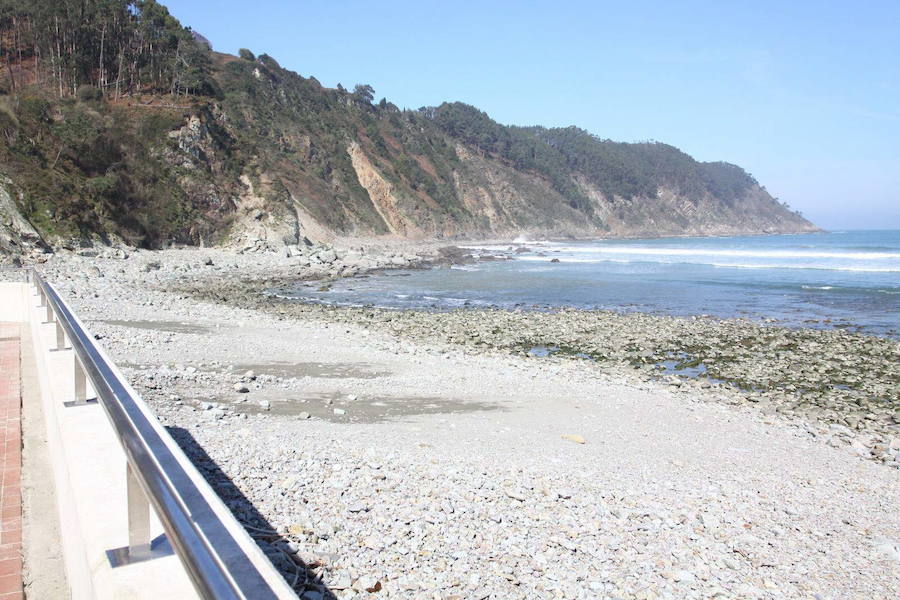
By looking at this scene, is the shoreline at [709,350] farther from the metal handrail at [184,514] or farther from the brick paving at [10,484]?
the brick paving at [10,484]

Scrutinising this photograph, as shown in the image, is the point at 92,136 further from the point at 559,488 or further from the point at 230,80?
the point at 559,488

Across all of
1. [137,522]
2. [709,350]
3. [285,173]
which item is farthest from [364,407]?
[285,173]

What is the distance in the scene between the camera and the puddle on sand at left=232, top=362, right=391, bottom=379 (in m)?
11.7

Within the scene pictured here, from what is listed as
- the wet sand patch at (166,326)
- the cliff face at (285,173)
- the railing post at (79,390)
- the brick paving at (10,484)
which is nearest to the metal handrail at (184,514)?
the brick paving at (10,484)

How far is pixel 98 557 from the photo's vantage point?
2477mm

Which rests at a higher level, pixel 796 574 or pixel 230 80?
pixel 230 80

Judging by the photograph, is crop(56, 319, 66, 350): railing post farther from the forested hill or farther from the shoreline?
the forested hill

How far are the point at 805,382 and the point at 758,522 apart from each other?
9.09 meters

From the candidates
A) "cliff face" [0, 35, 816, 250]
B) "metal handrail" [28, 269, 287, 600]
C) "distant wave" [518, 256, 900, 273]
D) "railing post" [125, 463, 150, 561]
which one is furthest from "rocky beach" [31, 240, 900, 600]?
"distant wave" [518, 256, 900, 273]

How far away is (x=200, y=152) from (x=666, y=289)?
3177 centimetres

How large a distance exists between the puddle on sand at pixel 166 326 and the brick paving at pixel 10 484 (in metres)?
7.79

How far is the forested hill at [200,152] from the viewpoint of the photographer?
33906 mm

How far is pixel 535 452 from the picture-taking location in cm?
789

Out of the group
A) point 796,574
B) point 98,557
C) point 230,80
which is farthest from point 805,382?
point 230,80
